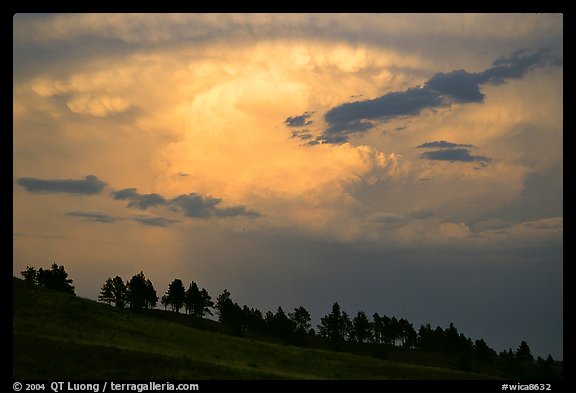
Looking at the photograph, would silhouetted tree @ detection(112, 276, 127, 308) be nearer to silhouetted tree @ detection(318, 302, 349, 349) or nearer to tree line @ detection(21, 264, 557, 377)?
tree line @ detection(21, 264, 557, 377)

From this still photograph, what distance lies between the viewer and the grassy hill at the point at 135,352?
38.9 m

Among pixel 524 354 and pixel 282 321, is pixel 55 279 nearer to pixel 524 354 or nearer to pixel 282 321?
pixel 282 321

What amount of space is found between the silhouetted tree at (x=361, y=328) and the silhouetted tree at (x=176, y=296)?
55382 millimetres

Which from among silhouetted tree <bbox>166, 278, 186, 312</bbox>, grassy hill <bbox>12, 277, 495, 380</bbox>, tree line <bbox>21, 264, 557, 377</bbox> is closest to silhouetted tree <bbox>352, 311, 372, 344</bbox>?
tree line <bbox>21, 264, 557, 377</bbox>

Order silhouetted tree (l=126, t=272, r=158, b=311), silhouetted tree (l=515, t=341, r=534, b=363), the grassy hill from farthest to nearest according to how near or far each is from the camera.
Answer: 1. silhouetted tree (l=126, t=272, r=158, b=311)
2. silhouetted tree (l=515, t=341, r=534, b=363)
3. the grassy hill

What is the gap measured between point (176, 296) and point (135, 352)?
465 feet

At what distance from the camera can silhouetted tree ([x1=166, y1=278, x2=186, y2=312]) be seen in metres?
180

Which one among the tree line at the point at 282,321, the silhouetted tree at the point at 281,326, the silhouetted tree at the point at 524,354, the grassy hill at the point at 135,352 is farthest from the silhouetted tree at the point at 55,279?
the silhouetted tree at the point at 524,354

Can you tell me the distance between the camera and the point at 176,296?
181 m

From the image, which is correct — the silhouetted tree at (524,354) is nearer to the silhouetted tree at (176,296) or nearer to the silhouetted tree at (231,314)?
the silhouetted tree at (231,314)

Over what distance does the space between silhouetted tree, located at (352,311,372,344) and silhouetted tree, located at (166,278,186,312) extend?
55.4 metres
